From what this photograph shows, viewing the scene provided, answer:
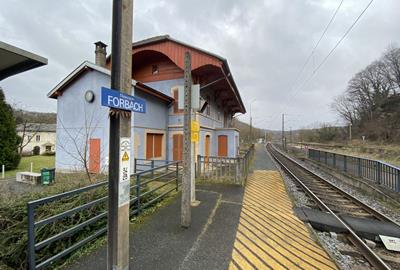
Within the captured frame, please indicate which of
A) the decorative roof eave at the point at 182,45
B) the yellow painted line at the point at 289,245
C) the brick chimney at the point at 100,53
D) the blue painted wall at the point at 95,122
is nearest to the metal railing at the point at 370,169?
the yellow painted line at the point at 289,245

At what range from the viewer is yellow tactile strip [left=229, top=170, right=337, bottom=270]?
125 inches

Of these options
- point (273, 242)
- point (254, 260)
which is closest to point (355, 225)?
point (273, 242)

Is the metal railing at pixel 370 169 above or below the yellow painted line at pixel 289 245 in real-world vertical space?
above

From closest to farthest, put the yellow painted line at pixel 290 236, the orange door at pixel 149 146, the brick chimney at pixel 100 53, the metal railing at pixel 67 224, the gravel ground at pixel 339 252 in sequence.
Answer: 1. the metal railing at pixel 67 224
2. the gravel ground at pixel 339 252
3. the yellow painted line at pixel 290 236
4. the orange door at pixel 149 146
5. the brick chimney at pixel 100 53

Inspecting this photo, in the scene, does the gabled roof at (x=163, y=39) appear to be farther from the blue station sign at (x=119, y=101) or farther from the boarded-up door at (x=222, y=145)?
the blue station sign at (x=119, y=101)

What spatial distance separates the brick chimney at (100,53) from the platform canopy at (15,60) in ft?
34.0

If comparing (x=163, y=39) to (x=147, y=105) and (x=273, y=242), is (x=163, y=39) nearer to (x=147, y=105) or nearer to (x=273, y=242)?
(x=147, y=105)

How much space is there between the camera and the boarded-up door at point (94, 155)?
10.7 meters

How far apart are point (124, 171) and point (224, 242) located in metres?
2.54

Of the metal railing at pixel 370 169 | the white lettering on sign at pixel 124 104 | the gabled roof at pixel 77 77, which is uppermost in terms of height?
the gabled roof at pixel 77 77

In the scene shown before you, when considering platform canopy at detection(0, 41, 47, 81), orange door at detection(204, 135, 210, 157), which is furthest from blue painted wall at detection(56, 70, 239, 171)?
platform canopy at detection(0, 41, 47, 81)

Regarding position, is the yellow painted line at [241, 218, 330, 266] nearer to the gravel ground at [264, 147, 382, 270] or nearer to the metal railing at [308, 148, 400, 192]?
the gravel ground at [264, 147, 382, 270]

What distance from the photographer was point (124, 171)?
94.8 inches

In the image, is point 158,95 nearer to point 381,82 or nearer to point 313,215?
point 313,215
